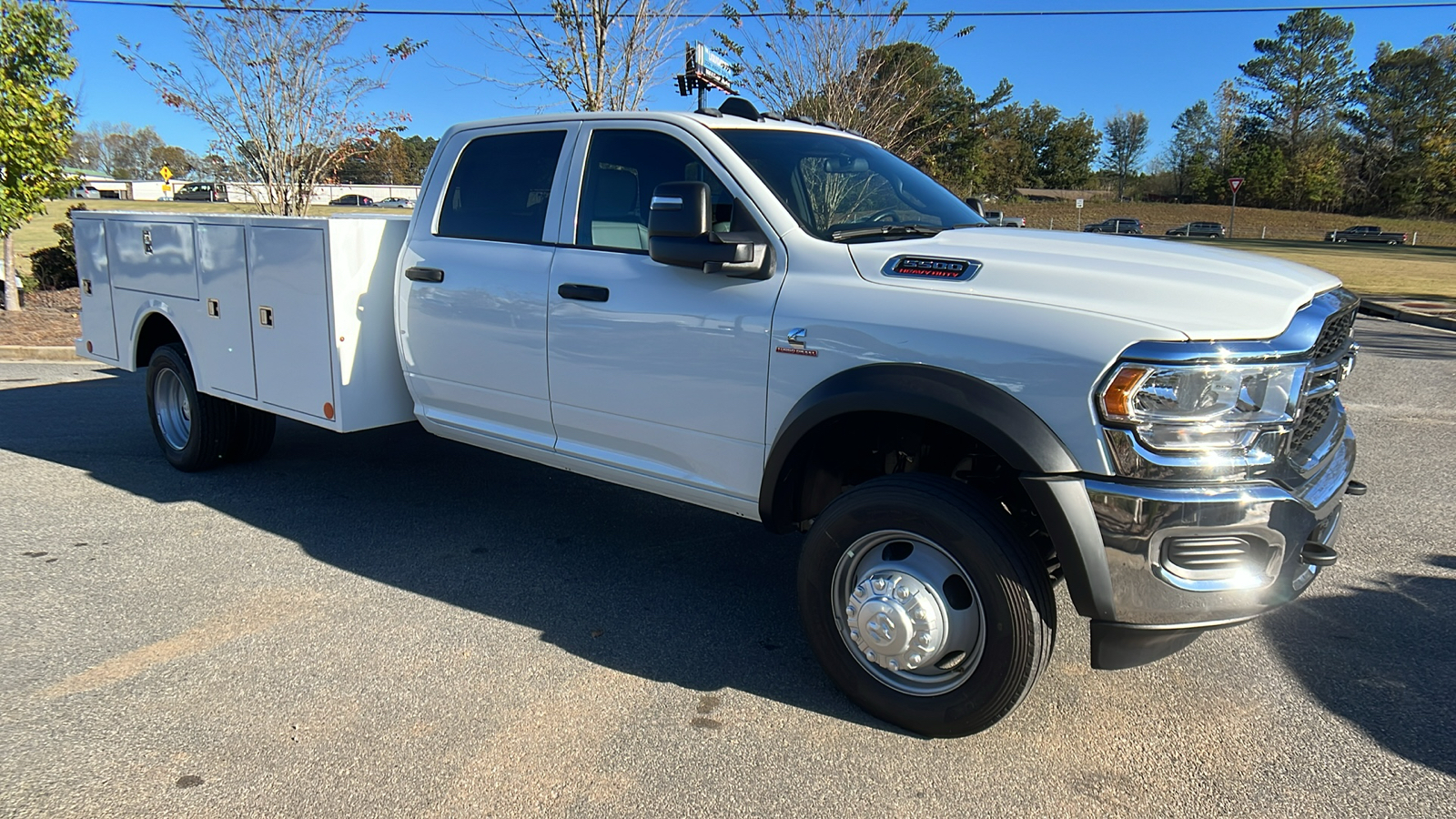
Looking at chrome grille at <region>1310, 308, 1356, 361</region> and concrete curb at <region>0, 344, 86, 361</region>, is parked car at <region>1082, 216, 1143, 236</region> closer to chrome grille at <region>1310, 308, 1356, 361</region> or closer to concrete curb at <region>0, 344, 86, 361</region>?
concrete curb at <region>0, 344, 86, 361</region>

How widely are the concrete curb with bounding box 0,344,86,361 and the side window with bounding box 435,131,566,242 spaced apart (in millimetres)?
8711

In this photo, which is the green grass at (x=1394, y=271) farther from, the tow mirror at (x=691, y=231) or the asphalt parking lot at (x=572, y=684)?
the tow mirror at (x=691, y=231)

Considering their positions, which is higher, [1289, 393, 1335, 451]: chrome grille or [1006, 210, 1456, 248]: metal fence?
[1006, 210, 1456, 248]: metal fence

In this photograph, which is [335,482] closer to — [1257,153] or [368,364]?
[368,364]

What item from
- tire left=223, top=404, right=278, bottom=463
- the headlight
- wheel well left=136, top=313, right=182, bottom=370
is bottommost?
tire left=223, top=404, right=278, bottom=463

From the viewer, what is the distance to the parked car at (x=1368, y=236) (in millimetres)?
60312

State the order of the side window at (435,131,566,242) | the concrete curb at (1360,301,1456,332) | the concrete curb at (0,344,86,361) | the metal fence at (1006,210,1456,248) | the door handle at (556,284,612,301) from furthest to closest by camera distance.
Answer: the metal fence at (1006,210,1456,248) → the concrete curb at (1360,301,1456,332) → the concrete curb at (0,344,86,361) → the side window at (435,131,566,242) → the door handle at (556,284,612,301)

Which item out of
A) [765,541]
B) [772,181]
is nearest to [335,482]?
[765,541]

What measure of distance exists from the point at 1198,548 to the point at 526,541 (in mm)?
3346

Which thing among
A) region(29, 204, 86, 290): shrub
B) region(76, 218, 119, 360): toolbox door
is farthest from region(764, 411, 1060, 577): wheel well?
region(29, 204, 86, 290): shrub

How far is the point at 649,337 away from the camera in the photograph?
3.88 m

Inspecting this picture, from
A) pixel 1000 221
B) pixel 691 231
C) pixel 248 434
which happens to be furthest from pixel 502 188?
pixel 248 434

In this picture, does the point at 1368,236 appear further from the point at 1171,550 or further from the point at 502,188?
the point at 1171,550

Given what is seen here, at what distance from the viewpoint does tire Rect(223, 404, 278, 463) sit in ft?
20.3
